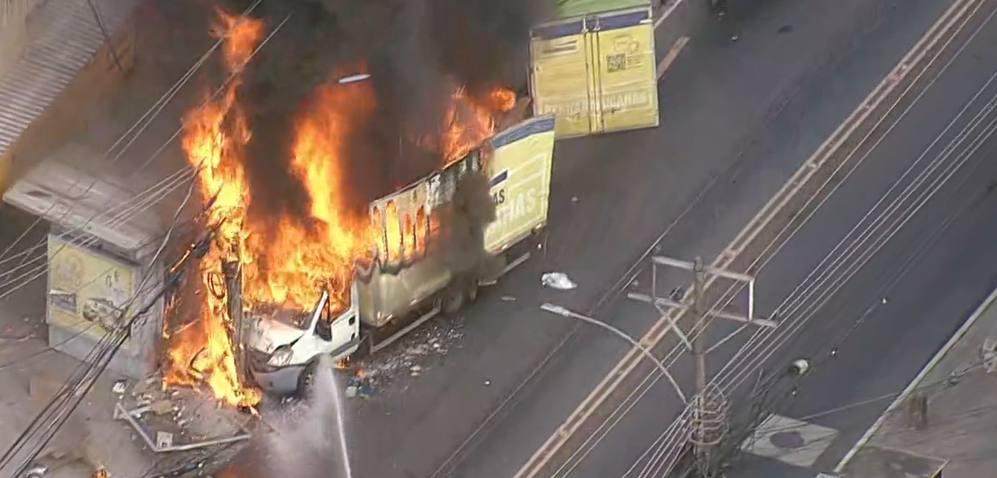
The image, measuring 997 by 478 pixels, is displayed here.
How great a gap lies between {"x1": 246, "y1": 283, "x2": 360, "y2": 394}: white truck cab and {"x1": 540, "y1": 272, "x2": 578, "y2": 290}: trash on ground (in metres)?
3.79

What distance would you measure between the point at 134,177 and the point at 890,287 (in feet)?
41.3

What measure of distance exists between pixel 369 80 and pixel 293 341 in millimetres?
4345

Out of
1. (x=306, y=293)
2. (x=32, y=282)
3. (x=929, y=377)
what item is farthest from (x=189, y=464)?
(x=929, y=377)

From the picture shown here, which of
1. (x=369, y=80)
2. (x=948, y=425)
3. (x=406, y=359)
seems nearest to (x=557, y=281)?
(x=406, y=359)

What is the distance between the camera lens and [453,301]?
116 feet

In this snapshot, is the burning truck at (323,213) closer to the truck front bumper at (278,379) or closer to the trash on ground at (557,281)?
the truck front bumper at (278,379)

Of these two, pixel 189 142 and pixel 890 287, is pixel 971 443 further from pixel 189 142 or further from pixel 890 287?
pixel 189 142

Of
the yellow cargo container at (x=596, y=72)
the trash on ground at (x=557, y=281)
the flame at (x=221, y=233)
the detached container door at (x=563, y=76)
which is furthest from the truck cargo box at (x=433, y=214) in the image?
the yellow cargo container at (x=596, y=72)

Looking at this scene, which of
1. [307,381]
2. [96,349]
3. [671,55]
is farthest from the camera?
[671,55]

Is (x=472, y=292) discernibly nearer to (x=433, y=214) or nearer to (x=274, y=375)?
(x=433, y=214)

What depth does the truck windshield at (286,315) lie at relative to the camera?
1324 inches

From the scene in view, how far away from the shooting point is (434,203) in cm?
3438

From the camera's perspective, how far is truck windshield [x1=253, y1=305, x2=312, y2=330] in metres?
33.6

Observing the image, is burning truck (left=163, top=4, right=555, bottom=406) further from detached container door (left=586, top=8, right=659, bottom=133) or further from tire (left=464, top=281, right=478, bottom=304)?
detached container door (left=586, top=8, right=659, bottom=133)
